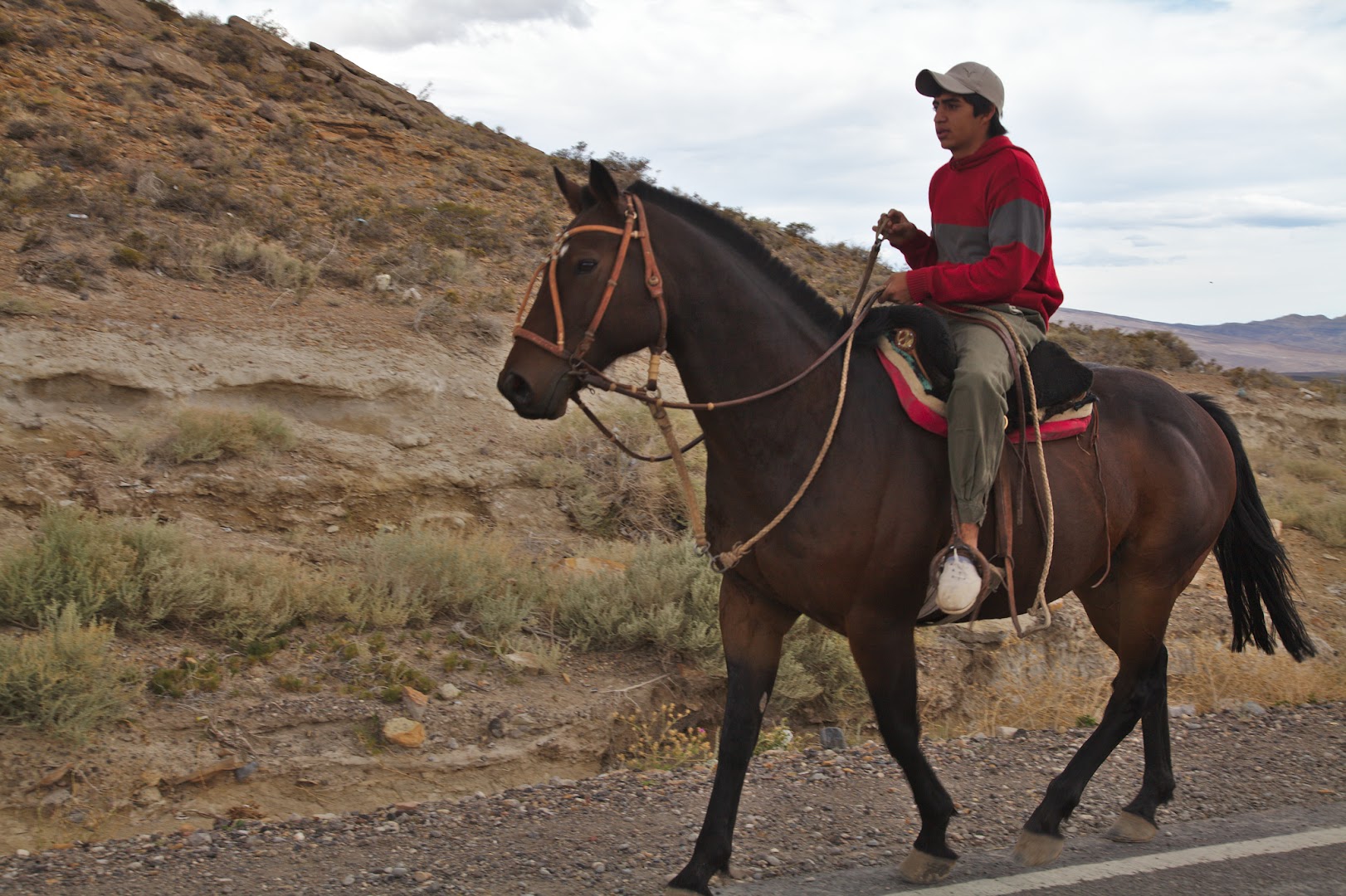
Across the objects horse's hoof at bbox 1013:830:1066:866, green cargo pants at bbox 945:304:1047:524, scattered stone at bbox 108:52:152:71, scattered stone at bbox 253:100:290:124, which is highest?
scattered stone at bbox 108:52:152:71

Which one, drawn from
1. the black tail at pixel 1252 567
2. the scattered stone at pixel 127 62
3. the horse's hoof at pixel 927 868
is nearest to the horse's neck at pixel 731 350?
the horse's hoof at pixel 927 868

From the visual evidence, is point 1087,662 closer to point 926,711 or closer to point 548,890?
point 926,711

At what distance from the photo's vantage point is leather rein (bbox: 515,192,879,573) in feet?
11.9

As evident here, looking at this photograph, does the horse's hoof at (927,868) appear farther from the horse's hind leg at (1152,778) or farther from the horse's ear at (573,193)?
the horse's ear at (573,193)

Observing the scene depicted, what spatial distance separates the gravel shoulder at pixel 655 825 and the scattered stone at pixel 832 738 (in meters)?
0.51

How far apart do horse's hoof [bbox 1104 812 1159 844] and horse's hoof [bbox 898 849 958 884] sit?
1.15m

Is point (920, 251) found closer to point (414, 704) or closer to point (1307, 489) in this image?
point (414, 704)

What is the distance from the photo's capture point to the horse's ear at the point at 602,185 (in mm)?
3627

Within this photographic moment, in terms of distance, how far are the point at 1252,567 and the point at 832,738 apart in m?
2.66

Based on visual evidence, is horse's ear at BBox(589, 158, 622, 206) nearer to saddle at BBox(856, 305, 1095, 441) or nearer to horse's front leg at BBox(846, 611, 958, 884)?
saddle at BBox(856, 305, 1095, 441)

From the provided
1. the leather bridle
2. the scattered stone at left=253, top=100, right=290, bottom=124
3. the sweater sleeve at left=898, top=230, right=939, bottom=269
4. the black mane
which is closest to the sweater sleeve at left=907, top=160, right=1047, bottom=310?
the black mane

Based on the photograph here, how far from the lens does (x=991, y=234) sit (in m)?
4.27

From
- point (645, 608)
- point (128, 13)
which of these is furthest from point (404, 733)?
point (128, 13)

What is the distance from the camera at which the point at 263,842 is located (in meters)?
4.57
